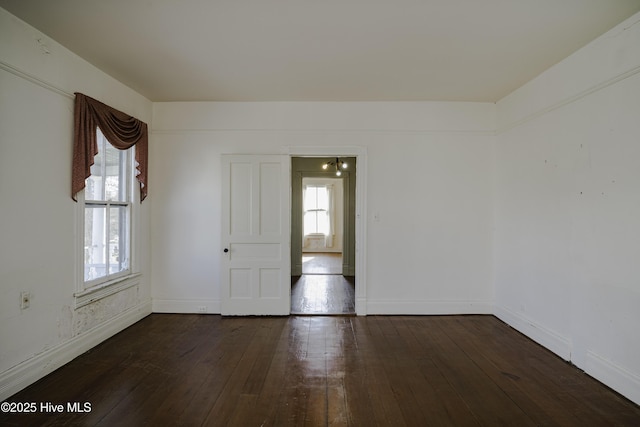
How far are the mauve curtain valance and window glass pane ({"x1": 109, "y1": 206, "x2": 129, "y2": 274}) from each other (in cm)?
68

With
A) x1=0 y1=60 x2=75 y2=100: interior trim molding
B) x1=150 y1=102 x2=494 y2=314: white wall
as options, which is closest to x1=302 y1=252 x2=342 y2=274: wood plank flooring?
x1=150 y1=102 x2=494 y2=314: white wall

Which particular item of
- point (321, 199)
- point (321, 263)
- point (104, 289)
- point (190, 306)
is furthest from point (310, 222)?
point (104, 289)

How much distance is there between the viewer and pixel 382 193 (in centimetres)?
411

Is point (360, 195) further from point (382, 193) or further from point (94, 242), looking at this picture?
point (94, 242)

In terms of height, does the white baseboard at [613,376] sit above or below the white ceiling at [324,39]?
below

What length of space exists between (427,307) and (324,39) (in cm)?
339

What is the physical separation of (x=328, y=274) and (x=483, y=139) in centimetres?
403

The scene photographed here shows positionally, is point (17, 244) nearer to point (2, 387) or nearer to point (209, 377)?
point (2, 387)

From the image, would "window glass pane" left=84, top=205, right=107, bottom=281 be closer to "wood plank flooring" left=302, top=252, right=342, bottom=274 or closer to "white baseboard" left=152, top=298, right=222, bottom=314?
"white baseboard" left=152, top=298, right=222, bottom=314

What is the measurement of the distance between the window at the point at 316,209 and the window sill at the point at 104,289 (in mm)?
6996

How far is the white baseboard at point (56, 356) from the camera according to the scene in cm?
228

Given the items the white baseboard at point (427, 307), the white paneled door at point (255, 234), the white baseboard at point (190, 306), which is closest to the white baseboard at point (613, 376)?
the white baseboard at point (427, 307)

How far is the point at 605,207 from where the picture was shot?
2533 millimetres

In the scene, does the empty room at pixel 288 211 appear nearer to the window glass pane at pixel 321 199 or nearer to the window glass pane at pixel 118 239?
the window glass pane at pixel 118 239
